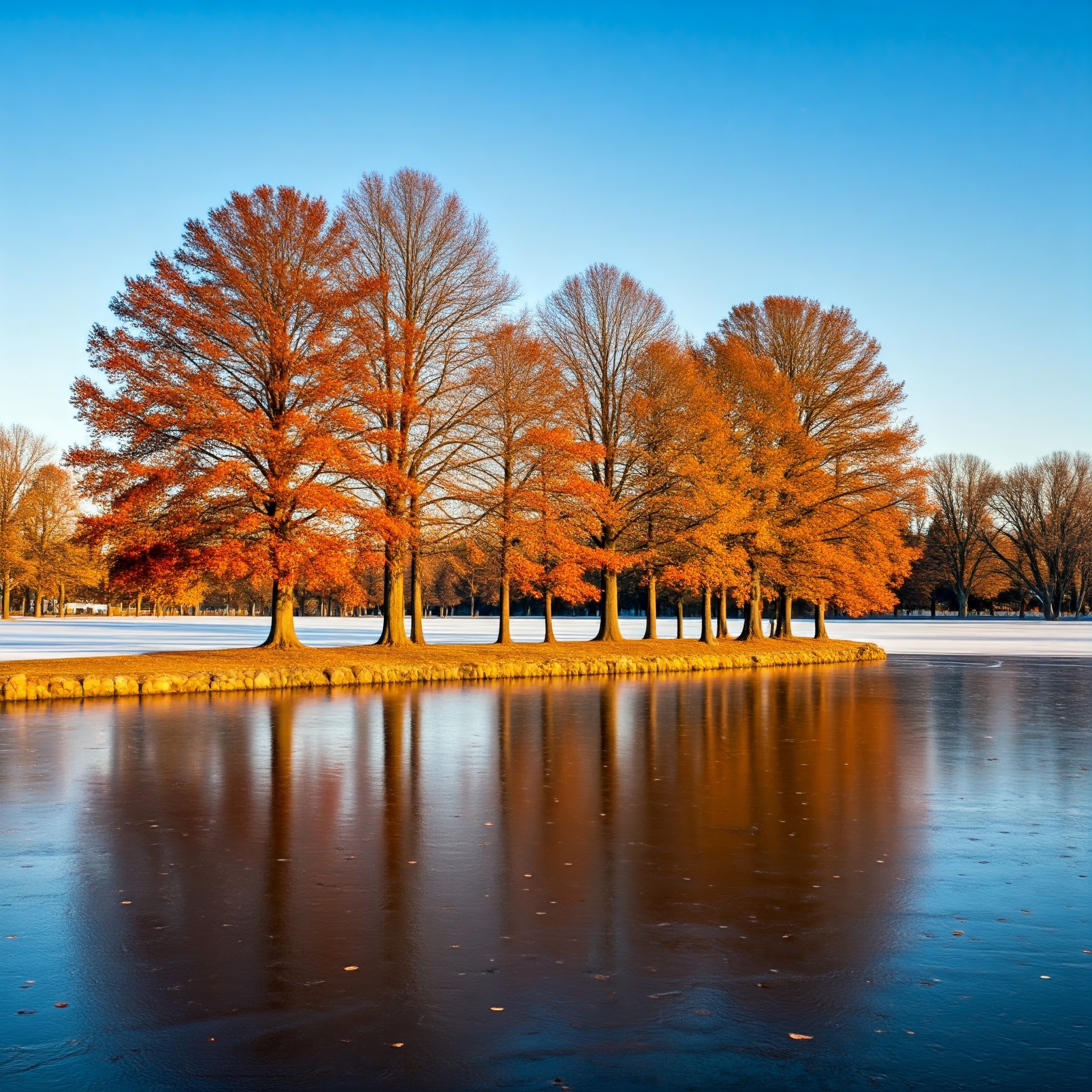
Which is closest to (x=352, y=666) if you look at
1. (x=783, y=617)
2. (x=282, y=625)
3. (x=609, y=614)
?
(x=282, y=625)

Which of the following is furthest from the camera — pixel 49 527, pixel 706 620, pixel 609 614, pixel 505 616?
pixel 49 527

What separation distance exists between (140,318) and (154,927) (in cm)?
2640

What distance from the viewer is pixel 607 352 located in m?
44.2

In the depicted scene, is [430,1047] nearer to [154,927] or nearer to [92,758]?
[154,927]

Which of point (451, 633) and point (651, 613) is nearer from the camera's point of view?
point (651, 613)

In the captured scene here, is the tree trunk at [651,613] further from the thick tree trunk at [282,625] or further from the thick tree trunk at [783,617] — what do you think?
the thick tree trunk at [282,625]

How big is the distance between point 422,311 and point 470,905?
31.7 meters

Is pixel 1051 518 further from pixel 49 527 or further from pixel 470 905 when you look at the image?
pixel 470 905

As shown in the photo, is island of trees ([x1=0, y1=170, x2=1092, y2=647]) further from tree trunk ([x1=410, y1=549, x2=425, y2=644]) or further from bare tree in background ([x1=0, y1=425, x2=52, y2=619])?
bare tree in background ([x1=0, y1=425, x2=52, y2=619])

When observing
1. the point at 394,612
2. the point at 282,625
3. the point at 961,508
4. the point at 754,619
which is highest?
the point at 961,508

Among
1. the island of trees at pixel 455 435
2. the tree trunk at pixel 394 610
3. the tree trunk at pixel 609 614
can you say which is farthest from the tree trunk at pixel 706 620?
the tree trunk at pixel 394 610

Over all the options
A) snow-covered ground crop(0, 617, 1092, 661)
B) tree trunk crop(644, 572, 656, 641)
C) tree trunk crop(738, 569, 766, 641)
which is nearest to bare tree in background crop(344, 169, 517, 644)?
snow-covered ground crop(0, 617, 1092, 661)

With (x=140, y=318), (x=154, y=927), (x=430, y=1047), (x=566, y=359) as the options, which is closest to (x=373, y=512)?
(x=140, y=318)

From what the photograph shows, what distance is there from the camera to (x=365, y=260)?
36.3 meters
